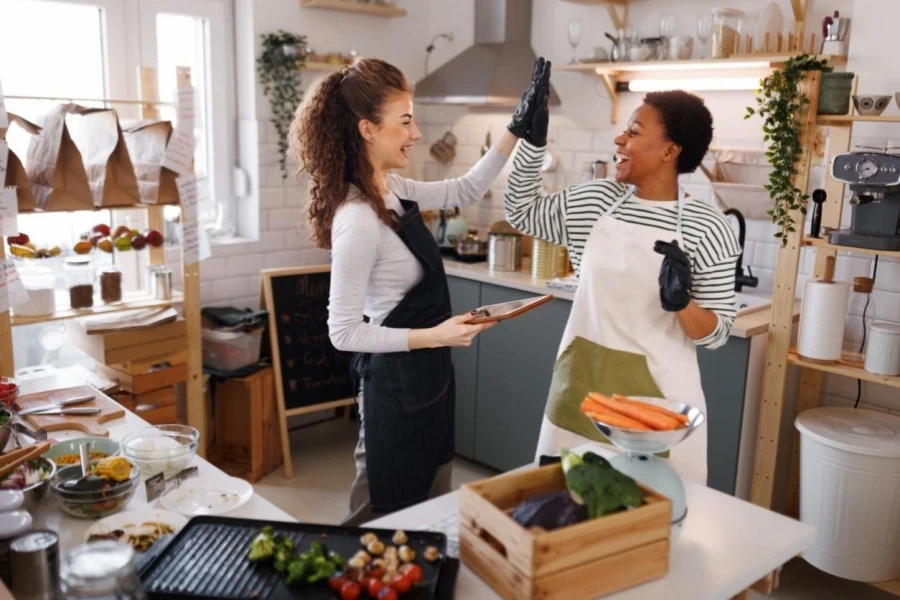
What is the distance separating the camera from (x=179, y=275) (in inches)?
154

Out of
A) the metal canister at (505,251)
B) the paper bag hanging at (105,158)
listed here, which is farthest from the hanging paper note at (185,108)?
the metal canister at (505,251)

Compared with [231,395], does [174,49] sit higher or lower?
higher

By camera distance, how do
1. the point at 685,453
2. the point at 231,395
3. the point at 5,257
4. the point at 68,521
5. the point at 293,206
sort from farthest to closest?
the point at 293,206 < the point at 231,395 < the point at 5,257 < the point at 685,453 < the point at 68,521

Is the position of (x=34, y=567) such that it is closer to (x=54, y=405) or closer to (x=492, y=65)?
(x=54, y=405)

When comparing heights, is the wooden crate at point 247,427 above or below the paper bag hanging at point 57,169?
below

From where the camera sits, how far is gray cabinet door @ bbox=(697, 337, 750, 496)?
298 centimetres

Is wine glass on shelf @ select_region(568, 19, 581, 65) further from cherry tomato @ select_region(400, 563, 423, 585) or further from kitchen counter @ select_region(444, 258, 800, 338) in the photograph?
cherry tomato @ select_region(400, 563, 423, 585)

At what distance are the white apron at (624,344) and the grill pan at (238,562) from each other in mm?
822

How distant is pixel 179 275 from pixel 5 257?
3.52 feet

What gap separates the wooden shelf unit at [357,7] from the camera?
407 centimetres

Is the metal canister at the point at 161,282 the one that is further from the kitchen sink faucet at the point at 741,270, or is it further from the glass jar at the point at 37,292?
the kitchen sink faucet at the point at 741,270

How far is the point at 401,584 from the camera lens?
4.29 ft

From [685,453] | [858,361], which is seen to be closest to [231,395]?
[685,453]

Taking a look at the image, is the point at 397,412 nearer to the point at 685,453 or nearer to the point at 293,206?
the point at 685,453
